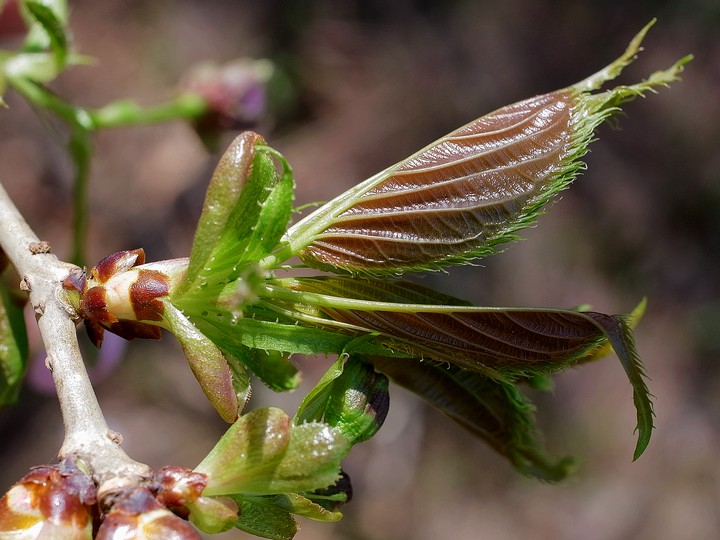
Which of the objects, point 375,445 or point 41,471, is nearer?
point 41,471

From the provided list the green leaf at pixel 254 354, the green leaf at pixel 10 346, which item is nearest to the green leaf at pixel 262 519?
the green leaf at pixel 254 354

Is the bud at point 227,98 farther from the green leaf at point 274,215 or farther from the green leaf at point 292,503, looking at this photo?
the green leaf at point 292,503

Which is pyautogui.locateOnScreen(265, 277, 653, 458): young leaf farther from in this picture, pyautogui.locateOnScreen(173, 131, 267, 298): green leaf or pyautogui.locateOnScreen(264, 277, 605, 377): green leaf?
pyautogui.locateOnScreen(173, 131, 267, 298): green leaf

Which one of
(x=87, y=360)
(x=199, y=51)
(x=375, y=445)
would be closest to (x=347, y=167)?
(x=199, y=51)

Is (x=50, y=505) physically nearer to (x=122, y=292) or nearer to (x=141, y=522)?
(x=141, y=522)

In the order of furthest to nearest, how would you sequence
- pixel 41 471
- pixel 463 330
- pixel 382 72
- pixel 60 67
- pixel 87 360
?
pixel 382 72 → pixel 87 360 → pixel 60 67 → pixel 463 330 → pixel 41 471

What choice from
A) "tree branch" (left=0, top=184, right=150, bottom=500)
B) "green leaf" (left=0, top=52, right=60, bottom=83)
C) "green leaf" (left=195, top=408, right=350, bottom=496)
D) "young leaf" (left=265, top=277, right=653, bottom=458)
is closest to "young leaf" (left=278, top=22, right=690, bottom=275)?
"young leaf" (left=265, top=277, right=653, bottom=458)

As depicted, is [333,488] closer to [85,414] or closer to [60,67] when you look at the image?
[85,414]
